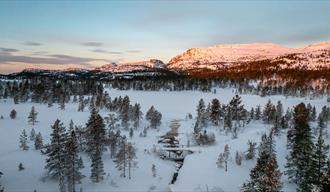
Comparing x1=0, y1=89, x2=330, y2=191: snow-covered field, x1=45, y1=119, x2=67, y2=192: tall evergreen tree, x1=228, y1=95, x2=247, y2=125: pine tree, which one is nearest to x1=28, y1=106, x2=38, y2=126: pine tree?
x1=0, y1=89, x2=330, y2=191: snow-covered field

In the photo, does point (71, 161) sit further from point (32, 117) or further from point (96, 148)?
point (32, 117)

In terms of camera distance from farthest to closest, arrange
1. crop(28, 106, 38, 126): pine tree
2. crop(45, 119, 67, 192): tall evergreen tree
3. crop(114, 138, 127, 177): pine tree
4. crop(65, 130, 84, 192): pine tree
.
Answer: crop(28, 106, 38, 126): pine tree → crop(114, 138, 127, 177): pine tree → crop(65, 130, 84, 192): pine tree → crop(45, 119, 67, 192): tall evergreen tree

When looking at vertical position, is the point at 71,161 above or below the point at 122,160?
above

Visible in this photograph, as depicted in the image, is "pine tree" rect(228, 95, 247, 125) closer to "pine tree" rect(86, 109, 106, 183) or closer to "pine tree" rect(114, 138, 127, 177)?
"pine tree" rect(114, 138, 127, 177)

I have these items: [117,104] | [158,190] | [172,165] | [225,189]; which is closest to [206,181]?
[225,189]

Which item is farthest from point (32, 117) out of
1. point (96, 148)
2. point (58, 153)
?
point (58, 153)

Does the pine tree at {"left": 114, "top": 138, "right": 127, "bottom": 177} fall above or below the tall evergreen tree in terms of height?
below

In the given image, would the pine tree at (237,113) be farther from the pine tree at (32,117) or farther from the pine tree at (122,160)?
the pine tree at (32,117)

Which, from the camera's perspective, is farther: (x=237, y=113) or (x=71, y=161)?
(x=237, y=113)

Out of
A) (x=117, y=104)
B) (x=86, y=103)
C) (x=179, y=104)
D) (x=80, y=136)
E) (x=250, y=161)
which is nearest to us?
(x=250, y=161)

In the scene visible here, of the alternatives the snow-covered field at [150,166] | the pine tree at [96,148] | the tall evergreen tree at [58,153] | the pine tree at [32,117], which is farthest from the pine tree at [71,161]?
the pine tree at [32,117]

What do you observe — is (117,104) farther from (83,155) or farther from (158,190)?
(158,190)
